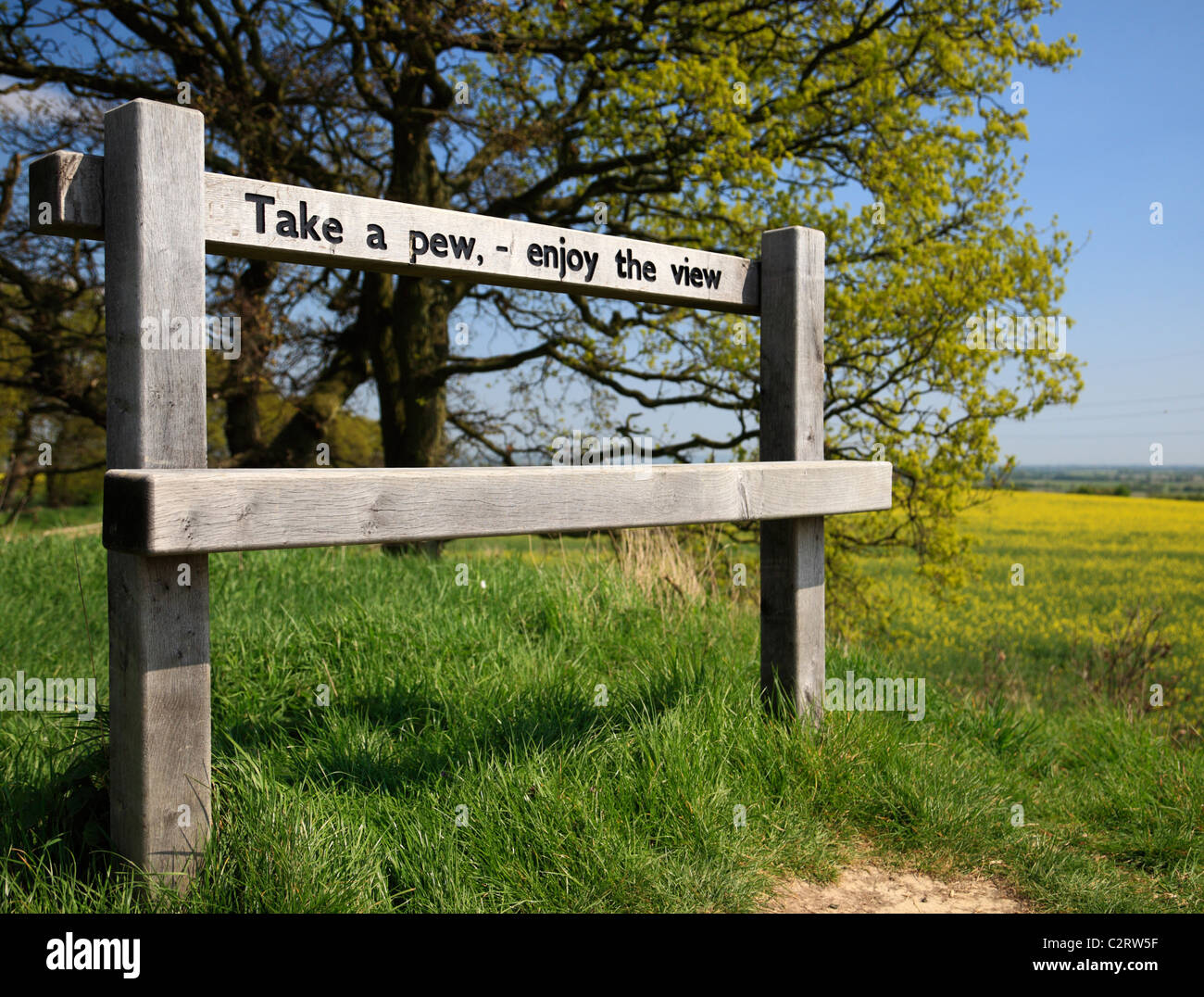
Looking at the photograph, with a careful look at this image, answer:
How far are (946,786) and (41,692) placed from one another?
12.7 ft

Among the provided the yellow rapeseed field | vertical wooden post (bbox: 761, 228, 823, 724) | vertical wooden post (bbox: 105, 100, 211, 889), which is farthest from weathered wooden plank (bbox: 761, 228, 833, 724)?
the yellow rapeseed field

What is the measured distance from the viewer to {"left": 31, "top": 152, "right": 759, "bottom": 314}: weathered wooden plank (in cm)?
239

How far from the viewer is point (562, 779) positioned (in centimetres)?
290

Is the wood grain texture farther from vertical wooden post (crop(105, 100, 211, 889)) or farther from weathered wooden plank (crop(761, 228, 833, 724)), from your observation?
weathered wooden plank (crop(761, 228, 833, 724))

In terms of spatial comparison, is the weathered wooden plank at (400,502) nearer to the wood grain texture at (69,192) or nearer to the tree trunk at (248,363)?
the wood grain texture at (69,192)

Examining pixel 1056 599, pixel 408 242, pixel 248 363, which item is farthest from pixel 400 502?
pixel 1056 599

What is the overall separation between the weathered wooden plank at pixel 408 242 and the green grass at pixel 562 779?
1.58 metres

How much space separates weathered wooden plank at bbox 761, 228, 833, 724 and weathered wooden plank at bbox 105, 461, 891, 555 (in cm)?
48

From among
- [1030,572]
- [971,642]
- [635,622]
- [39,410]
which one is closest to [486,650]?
[635,622]

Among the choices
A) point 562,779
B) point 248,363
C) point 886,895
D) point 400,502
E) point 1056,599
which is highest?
point 248,363

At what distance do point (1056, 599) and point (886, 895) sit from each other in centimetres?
1322

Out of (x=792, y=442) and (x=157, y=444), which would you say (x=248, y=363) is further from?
(x=157, y=444)

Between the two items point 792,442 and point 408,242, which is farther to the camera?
point 792,442

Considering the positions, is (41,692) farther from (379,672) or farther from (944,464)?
(944,464)
